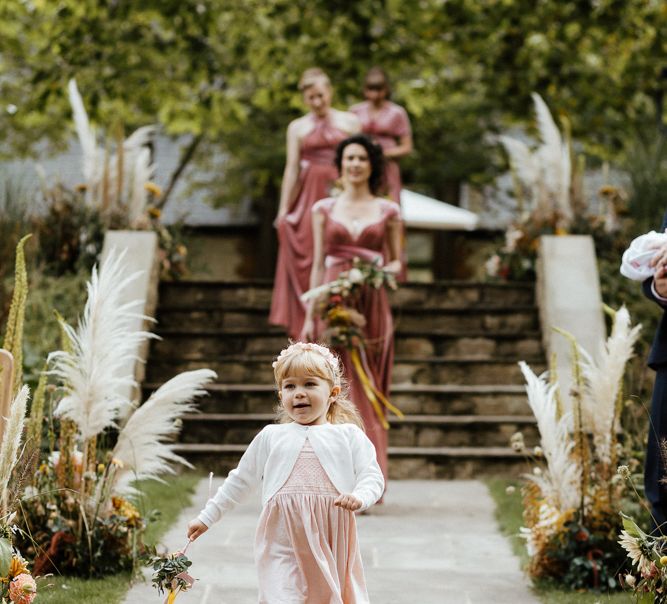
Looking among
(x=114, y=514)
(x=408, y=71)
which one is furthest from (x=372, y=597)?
(x=408, y=71)

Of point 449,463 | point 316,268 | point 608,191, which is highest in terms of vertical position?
point 608,191

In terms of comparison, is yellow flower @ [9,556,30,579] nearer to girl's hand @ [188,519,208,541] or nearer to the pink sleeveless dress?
girl's hand @ [188,519,208,541]

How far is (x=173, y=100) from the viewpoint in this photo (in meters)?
15.9

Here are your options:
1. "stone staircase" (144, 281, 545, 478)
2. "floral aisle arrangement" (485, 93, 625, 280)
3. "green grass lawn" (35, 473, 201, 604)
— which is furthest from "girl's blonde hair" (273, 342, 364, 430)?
"floral aisle arrangement" (485, 93, 625, 280)

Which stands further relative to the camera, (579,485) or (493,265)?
(493,265)

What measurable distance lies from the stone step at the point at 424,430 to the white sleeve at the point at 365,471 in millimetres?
5868

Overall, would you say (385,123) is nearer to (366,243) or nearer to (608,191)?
(608,191)

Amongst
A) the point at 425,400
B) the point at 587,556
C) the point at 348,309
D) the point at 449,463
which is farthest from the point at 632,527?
the point at 425,400

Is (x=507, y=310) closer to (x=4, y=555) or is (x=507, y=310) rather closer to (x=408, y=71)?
(x=4, y=555)

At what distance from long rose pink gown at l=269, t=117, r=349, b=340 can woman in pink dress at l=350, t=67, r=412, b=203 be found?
1.09 metres

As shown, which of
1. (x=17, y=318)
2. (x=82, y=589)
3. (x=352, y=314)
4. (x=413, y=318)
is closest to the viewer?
(x=17, y=318)

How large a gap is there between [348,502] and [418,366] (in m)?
7.11

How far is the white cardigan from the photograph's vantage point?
436 centimetres

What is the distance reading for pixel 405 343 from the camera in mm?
11562
